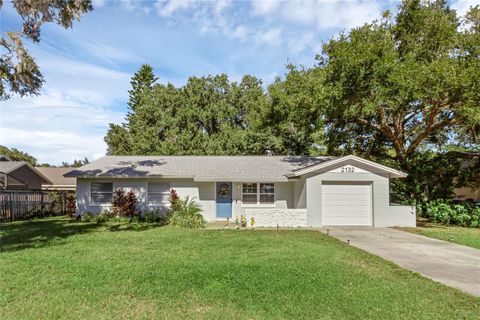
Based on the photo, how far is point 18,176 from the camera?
27.1m

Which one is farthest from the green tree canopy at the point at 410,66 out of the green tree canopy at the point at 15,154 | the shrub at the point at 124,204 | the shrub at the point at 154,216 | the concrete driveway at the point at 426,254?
the green tree canopy at the point at 15,154

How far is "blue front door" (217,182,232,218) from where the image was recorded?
1795cm

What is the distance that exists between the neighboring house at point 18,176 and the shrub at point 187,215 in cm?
1630

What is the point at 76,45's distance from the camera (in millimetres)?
13359

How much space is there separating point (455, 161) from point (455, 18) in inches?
342

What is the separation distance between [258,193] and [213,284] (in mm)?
12191

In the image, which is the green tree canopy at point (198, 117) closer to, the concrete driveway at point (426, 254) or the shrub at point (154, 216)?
the shrub at point (154, 216)

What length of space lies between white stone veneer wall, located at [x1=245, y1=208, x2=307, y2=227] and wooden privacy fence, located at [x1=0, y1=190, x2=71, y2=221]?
42.5ft

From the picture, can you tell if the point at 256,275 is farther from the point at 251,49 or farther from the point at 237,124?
the point at 237,124

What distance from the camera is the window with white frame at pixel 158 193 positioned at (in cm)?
1802

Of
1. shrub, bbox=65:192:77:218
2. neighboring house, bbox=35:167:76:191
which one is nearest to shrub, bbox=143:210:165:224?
shrub, bbox=65:192:77:218

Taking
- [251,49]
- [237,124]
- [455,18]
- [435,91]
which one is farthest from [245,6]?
[237,124]

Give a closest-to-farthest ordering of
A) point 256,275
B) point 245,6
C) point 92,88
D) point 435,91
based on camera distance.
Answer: point 256,275 < point 245,6 < point 435,91 < point 92,88

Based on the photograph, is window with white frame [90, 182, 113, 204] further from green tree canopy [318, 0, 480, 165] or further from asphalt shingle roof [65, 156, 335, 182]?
green tree canopy [318, 0, 480, 165]
